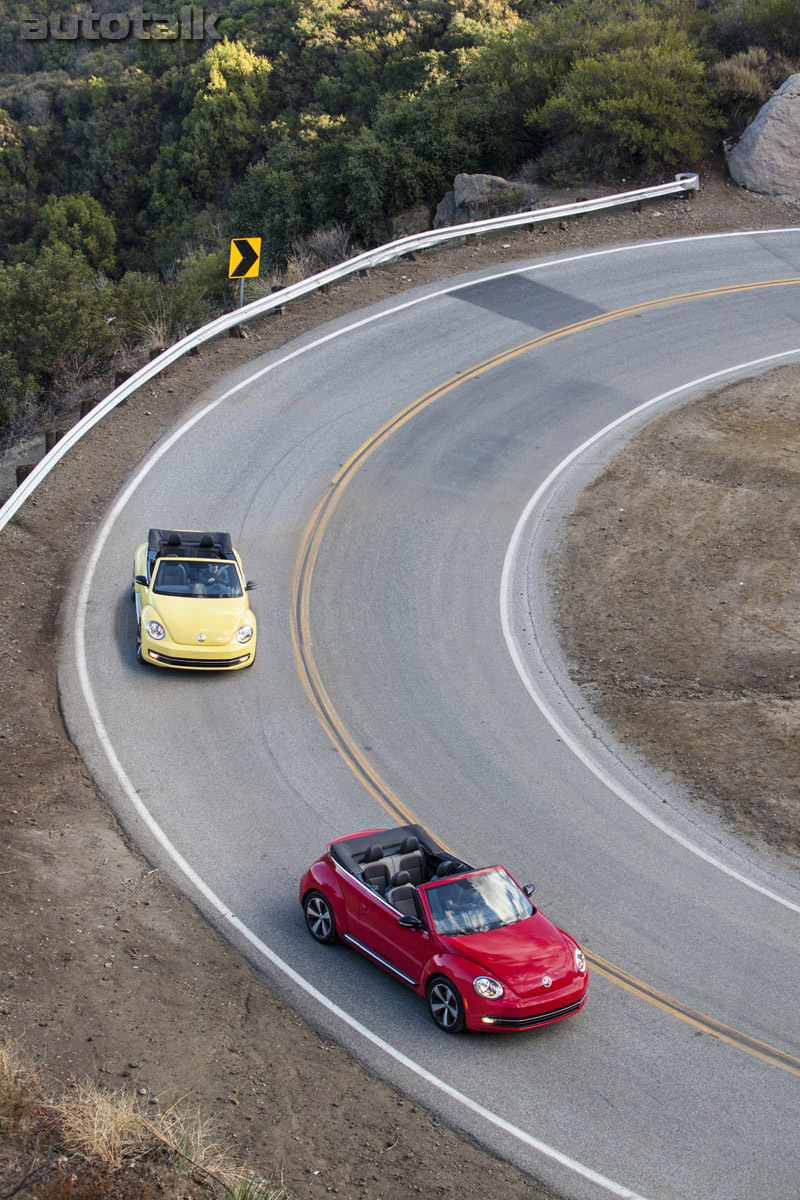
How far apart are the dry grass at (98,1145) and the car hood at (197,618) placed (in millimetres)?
8182

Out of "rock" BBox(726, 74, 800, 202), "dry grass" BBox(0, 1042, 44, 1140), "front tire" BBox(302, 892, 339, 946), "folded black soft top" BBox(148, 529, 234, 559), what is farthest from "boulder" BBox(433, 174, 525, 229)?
"dry grass" BBox(0, 1042, 44, 1140)

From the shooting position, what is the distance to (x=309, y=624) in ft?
59.1

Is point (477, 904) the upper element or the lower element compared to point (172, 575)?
lower

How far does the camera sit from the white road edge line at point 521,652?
43.3 ft

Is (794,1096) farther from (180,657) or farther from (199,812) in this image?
(180,657)

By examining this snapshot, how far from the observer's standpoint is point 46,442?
22172 mm

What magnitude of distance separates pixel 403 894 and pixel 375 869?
0.46 m

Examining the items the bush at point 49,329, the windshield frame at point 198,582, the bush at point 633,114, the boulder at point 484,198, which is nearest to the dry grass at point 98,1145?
the windshield frame at point 198,582

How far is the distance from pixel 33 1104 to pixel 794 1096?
22.1 ft

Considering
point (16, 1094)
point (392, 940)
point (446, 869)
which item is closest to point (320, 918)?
point (392, 940)

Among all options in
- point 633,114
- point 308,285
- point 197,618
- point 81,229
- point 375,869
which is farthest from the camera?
point 81,229

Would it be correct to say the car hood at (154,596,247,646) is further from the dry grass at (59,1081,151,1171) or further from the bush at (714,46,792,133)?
the bush at (714,46,792,133)

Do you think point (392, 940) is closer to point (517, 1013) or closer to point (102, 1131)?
point (517, 1013)

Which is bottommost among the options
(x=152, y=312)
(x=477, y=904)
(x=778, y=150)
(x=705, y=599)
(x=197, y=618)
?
(x=477, y=904)
